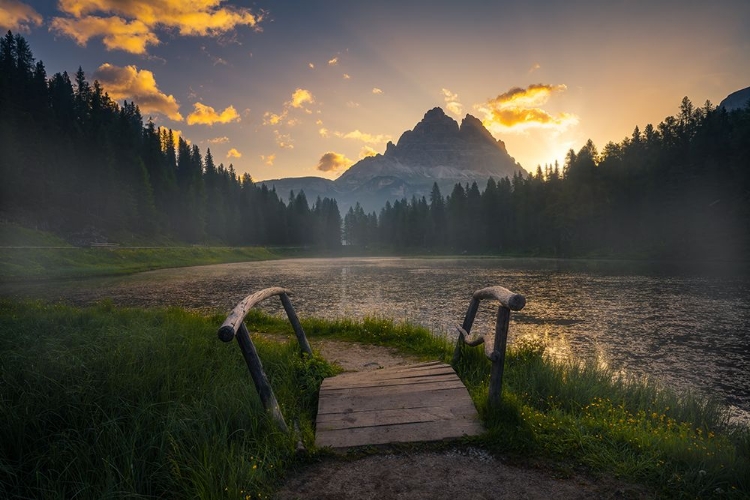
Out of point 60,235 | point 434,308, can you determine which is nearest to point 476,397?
point 434,308

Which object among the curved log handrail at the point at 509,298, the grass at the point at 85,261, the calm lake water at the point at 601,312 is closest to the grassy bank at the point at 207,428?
the curved log handrail at the point at 509,298

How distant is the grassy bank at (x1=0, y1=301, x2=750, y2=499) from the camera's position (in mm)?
3807

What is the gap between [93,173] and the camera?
71875 millimetres

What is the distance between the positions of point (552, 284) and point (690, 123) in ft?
246

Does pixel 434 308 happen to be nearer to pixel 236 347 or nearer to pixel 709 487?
pixel 236 347

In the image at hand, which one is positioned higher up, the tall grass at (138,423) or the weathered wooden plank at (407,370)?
the tall grass at (138,423)

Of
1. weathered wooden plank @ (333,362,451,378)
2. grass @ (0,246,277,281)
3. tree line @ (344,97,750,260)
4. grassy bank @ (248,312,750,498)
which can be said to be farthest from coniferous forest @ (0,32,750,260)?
weathered wooden plank @ (333,362,451,378)

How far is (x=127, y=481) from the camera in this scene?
3590mm

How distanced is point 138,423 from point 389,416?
3.37 meters

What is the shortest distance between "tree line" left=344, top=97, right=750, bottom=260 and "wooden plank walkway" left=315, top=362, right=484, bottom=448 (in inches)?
2741

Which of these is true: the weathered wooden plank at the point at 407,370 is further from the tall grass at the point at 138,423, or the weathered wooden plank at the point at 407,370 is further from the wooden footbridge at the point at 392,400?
the tall grass at the point at 138,423

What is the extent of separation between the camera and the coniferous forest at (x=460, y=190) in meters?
59.9

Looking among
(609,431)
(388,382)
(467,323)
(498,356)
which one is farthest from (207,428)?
(609,431)

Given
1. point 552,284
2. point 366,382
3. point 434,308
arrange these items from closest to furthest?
point 366,382 → point 434,308 → point 552,284
